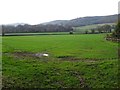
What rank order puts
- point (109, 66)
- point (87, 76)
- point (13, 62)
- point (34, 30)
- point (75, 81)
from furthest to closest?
point (34, 30) < point (13, 62) < point (109, 66) < point (87, 76) < point (75, 81)

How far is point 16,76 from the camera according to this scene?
20.6 meters

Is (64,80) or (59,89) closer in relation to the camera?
(59,89)

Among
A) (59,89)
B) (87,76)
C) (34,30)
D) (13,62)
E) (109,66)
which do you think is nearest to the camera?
(59,89)

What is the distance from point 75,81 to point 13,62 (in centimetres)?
899

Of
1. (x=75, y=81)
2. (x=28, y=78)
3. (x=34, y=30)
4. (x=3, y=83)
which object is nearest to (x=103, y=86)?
(x=75, y=81)

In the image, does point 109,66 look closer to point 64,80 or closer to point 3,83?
point 64,80

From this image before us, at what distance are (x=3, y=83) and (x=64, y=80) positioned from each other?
428 centimetres

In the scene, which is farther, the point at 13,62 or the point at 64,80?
the point at 13,62

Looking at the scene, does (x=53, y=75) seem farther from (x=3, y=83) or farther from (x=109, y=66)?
(x=109, y=66)

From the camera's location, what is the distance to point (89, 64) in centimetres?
2523

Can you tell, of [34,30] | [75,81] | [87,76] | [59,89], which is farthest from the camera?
[34,30]

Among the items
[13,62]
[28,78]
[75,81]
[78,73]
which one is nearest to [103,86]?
[75,81]

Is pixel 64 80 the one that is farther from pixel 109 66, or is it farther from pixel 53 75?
pixel 109 66

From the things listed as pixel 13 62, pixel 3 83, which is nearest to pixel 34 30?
pixel 13 62
